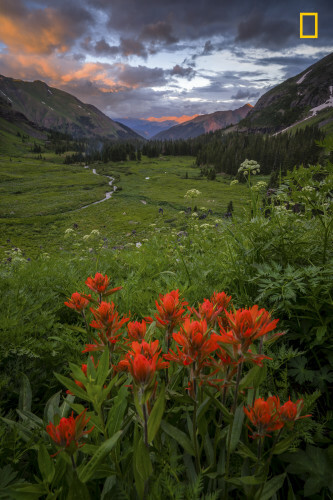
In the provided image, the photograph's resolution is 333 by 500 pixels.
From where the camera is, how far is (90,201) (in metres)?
65.0

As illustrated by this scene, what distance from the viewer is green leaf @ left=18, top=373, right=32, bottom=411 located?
1805 mm

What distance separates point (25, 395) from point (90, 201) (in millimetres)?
67213

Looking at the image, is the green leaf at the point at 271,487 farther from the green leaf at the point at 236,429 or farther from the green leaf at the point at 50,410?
the green leaf at the point at 50,410

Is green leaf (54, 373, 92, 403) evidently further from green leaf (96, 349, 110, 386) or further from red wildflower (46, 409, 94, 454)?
red wildflower (46, 409, 94, 454)

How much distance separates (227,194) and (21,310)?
72490 millimetres

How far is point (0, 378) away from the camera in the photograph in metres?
1.97

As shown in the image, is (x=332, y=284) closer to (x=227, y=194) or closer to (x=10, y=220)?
(x=10, y=220)

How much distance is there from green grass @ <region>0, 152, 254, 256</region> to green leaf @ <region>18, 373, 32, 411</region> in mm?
3787

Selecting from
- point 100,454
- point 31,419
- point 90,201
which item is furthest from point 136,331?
point 90,201

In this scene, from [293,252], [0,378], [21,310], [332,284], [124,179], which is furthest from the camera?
[124,179]

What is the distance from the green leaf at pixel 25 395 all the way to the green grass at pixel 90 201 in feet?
12.4

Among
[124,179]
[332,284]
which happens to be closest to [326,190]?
[332,284]

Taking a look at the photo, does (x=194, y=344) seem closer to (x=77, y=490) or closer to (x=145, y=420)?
(x=145, y=420)

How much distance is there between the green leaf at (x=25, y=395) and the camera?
5.92 ft
